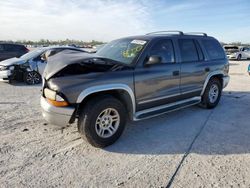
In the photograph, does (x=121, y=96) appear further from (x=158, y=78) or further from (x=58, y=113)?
(x=58, y=113)

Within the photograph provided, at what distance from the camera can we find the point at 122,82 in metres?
4.10

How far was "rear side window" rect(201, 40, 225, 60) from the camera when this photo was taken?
6132mm

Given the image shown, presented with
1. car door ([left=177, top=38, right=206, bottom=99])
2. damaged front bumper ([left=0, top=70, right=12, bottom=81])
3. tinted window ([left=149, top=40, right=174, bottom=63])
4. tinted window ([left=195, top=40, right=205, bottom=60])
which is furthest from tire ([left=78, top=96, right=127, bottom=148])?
damaged front bumper ([left=0, top=70, right=12, bottom=81])

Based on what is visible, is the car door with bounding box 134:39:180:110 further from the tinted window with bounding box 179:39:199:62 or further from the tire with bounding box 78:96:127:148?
the tire with bounding box 78:96:127:148

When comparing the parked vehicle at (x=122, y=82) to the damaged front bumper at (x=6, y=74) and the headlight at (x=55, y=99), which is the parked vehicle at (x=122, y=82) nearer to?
the headlight at (x=55, y=99)

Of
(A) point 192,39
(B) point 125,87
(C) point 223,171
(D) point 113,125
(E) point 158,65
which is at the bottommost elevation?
(C) point 223,171

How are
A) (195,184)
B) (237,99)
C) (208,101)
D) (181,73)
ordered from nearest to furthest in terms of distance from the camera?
(195,184) < (181,73) < (208,101) < (237,99)

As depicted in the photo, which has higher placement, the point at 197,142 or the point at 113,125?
the point at 113,125

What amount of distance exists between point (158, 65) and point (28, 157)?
111 inches

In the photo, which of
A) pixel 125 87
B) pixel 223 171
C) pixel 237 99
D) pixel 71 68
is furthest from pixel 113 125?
pixel 237 99

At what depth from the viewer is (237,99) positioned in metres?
7.43

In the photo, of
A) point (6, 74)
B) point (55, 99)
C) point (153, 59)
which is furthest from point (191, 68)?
point (6, 74)

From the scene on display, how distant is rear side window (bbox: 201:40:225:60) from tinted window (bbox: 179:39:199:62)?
0.52m

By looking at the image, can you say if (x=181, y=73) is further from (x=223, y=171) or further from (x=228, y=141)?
(x=223, y=171)
